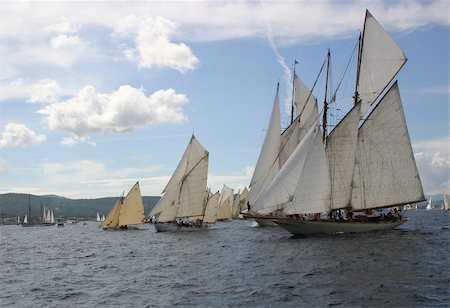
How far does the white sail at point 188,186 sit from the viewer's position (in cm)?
8512

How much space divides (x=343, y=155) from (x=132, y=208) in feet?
195

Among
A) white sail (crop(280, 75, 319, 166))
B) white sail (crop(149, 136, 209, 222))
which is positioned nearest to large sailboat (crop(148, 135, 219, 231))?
white sail (crop(149, 136, 209, 222))

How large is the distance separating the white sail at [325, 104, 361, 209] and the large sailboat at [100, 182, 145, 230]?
→ 5151 centimetres

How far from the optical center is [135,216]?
4277 inches

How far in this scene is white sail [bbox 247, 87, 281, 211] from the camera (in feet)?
219

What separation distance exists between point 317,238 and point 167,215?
3864cm

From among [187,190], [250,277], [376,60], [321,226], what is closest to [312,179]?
[321,226]

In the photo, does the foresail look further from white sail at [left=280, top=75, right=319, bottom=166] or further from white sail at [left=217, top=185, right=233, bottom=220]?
white sail at [left=217, top=185, right=233, bottom=220]

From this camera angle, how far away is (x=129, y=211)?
354 feet

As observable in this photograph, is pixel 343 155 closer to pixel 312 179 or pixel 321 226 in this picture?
pixel 312 179

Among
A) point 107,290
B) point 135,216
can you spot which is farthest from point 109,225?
point 107,290

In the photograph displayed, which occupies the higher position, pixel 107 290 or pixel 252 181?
pixel 252 181

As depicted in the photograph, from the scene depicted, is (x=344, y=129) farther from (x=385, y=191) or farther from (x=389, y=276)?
(x=389, y=276)

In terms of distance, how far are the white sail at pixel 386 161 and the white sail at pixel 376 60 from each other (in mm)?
3483
